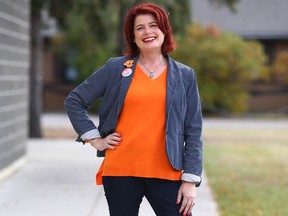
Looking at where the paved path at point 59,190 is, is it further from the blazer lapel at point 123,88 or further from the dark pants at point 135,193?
the blazer lapel at point 123,88

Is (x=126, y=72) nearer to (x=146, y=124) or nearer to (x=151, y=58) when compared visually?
(x=151, y=58)

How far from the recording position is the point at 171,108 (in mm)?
4207

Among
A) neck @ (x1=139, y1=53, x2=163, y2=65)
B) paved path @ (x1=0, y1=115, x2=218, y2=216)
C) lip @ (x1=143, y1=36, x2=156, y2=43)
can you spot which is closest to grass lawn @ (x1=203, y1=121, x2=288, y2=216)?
paved path @ (x1=0, y1=115, x2=218, y2=216)

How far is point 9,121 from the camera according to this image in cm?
1063

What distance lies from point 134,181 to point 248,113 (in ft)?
87.5

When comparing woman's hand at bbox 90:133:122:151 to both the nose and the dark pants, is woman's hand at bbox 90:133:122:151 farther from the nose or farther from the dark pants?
the nose

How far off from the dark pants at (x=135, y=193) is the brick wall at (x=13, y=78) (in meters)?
5.81

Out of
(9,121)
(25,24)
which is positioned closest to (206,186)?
(9,121)

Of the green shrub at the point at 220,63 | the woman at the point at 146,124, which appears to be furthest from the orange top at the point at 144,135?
the green shrub at the point at 220,63

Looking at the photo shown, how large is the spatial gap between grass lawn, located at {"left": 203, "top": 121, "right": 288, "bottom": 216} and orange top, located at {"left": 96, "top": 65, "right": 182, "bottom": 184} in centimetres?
401

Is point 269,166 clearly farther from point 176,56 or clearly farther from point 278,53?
point 278,53

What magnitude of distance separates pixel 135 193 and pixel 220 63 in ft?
79.0

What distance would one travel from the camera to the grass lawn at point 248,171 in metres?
8.82

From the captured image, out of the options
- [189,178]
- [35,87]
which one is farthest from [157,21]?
[35,87]
